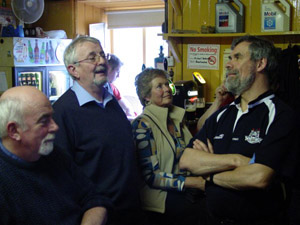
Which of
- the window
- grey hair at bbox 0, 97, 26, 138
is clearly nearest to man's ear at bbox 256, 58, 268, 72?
grey hair at bbox 0, 97, 26, 138

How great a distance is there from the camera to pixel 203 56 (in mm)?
4105

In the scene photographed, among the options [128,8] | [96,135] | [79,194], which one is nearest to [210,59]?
[96,135]

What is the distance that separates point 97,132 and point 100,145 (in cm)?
7

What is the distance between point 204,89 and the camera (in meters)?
4.12

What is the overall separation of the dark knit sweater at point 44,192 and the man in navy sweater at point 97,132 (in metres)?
0.23

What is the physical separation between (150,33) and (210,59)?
9.97 feet

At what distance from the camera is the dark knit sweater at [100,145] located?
6.71ft

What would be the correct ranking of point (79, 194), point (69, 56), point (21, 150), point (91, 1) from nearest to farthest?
point (21, 150), point (79, 194), point (69, 56), point (91, 1)

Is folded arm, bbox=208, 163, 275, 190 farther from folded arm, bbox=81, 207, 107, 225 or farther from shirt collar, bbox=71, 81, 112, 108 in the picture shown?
shirt collar, bbox=71, 81, 112, 108

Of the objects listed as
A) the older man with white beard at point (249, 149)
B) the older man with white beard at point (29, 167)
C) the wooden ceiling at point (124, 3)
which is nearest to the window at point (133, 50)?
the wooden ceiling at point (124, 3)

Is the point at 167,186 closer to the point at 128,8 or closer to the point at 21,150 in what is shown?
the point at 21,150

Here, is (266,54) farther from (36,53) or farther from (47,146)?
(36,53)

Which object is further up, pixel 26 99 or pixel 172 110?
pixel 26 99

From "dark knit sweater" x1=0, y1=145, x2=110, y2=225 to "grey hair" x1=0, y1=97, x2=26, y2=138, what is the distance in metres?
0.11
